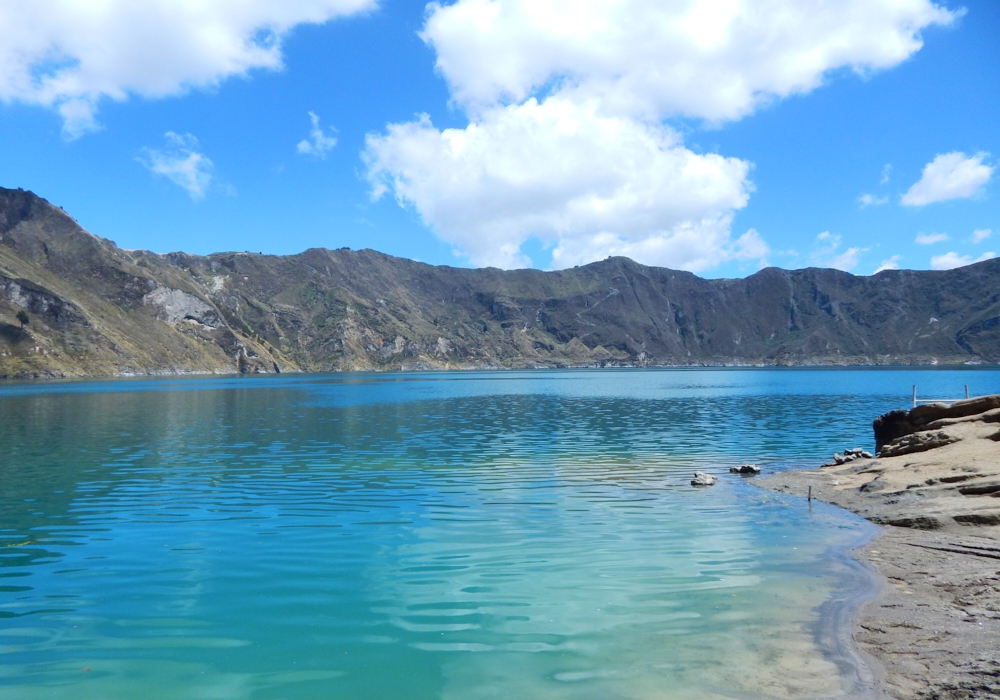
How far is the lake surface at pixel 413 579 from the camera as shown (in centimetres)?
1207

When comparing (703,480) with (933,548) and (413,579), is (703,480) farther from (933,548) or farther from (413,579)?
(413,579)

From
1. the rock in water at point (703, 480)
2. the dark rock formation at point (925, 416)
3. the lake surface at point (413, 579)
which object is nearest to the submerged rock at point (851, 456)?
the dark rock formation at point (925, 416)

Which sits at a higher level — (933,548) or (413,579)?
(933,548)

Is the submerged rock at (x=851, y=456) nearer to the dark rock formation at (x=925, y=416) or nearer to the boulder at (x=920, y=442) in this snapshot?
the dark rock formation at (x=925, y=416)

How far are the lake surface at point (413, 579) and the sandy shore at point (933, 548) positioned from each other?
996mm

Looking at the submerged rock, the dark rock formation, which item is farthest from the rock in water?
the dark rock formation

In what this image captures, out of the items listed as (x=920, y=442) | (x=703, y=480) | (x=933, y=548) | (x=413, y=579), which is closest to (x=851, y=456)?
(x=920, y=442)

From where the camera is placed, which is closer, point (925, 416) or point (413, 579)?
point (413, 579)

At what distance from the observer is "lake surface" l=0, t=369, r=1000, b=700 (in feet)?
39.6

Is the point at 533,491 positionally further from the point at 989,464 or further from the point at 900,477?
the point at 989,464

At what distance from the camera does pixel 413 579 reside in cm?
1756

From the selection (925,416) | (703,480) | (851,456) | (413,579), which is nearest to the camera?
(413,579)

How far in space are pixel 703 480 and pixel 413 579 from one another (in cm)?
1813

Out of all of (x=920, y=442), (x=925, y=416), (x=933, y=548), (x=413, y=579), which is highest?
(x=925, y=416)
